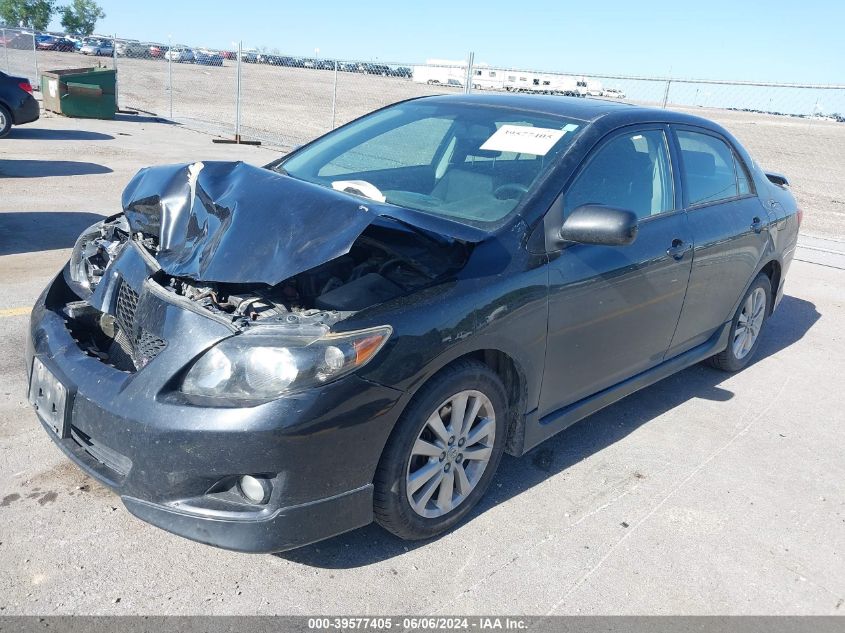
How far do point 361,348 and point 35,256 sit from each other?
197 inches

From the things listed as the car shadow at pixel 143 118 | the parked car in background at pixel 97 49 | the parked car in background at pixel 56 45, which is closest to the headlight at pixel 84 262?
the car shadow at pixel 143 118

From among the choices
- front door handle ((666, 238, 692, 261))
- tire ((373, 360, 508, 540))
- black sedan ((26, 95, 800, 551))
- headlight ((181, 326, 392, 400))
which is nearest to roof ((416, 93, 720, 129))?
black sedan ((26, 95, 800, 551))

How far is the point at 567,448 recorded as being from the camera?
3980mm

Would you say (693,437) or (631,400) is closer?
(693,437)

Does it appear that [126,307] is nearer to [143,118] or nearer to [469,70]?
[469,70]

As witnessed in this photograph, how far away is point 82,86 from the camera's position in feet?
58.7

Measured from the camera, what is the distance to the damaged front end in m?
2.56

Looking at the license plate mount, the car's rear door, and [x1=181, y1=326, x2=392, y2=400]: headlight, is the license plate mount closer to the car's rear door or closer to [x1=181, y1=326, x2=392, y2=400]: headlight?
[x1=181, y1=326, x2=392, y2=400]: headlight

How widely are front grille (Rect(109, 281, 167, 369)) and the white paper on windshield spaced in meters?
1.89

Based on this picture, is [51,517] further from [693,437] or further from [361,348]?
[693,437]

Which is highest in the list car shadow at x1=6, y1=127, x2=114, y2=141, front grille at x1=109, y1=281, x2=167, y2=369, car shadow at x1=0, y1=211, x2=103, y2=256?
front grille at x1=109, y1=281, x2=167, y2=369

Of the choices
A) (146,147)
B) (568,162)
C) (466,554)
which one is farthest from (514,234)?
(146,147)

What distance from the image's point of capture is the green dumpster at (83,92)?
702 inches

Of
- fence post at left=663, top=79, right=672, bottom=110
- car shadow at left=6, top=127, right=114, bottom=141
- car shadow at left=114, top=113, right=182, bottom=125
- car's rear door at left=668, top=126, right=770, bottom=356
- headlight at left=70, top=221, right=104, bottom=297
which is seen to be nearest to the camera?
headlight at left=70, top=221, right=104, bottom=297
